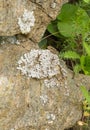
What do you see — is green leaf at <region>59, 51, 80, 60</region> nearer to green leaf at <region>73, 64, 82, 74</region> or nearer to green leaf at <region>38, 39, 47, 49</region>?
green leaf at <region>73, 64, 82, 74</region>

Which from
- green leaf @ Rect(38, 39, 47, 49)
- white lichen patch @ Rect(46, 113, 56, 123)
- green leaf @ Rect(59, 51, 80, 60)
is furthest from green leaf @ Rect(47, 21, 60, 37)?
white lichen patch @ Rect(46, 113, 56, 123)

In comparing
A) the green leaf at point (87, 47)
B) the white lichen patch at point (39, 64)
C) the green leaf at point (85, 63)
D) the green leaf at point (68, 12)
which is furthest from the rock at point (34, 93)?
the green leaf at point (68, 12)

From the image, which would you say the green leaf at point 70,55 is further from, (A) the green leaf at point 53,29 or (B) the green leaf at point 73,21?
(A) the green leaf at point 53,29

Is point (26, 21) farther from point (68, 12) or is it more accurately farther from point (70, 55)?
point (68, 12)

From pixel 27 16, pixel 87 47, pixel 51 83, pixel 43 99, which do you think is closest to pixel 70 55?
pixel 87 47

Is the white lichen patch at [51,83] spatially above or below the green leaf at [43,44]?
below

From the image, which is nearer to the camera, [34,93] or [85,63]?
[34,93]
